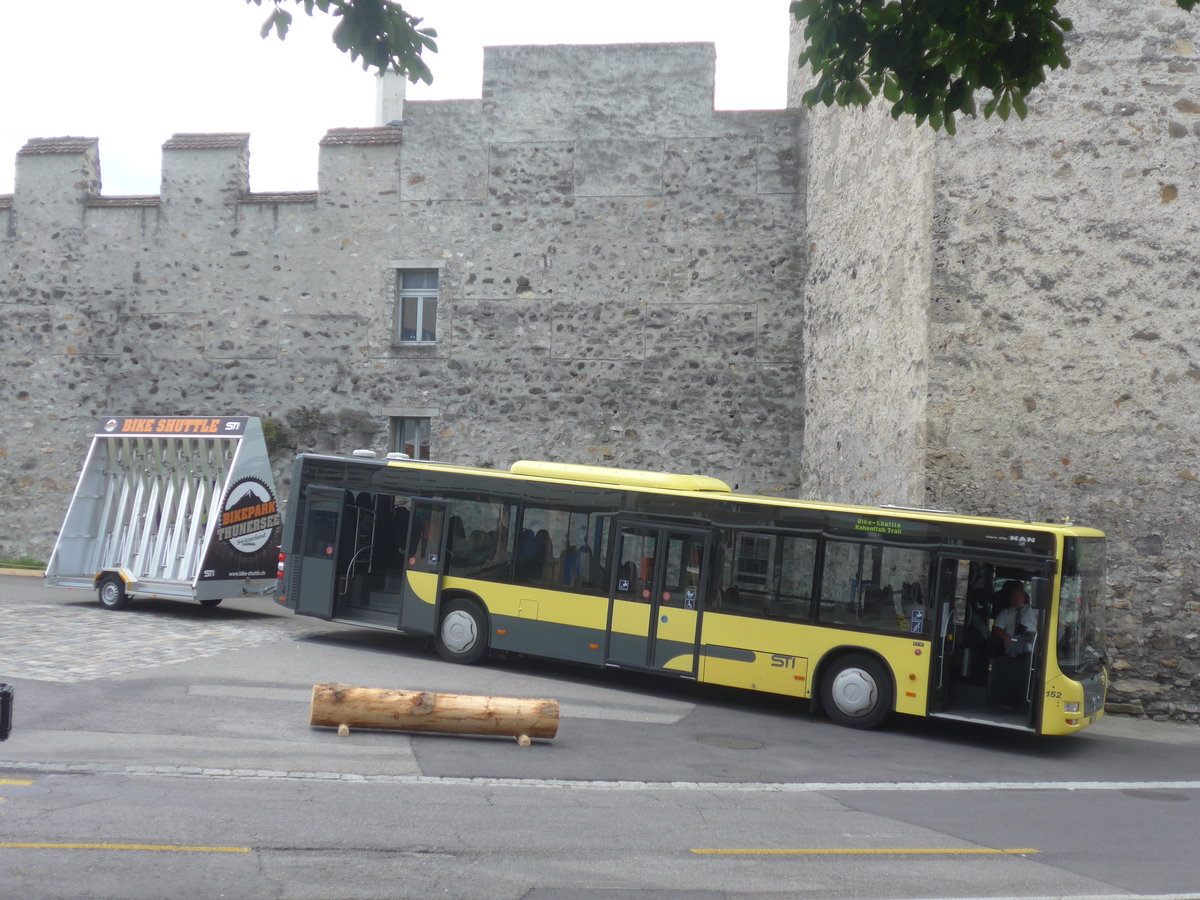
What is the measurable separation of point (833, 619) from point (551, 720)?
134 inches

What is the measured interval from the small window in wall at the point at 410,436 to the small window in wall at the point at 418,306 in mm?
1427

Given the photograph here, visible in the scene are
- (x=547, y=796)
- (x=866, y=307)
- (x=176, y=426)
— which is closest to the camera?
(x=547, y=796)

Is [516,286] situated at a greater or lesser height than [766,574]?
greater

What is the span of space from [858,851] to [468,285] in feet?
47.7

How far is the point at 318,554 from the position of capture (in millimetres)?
14406

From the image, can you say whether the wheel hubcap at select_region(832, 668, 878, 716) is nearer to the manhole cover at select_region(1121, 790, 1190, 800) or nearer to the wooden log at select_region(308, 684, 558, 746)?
the manhole cover at select_region(1121, 790, 1190, 800)

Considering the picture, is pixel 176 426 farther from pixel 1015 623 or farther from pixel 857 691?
pixel 1015 623

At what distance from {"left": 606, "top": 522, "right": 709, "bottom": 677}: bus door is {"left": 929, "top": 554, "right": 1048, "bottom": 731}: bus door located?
98.4 inches

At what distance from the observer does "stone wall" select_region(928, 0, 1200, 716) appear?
507 inches

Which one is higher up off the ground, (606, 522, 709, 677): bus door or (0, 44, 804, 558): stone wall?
(0, 44, 804, 558): stone wall

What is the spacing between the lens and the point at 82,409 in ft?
66.9

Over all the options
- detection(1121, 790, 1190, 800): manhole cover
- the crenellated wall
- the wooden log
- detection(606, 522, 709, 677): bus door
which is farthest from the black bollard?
the crenellated wall

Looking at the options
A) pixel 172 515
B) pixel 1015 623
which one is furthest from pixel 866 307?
pixel 172 515

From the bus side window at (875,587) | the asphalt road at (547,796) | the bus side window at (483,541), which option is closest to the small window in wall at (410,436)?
the bus side window at (483,541)
